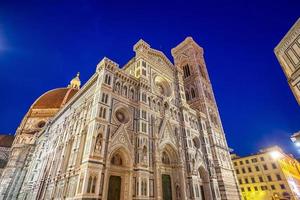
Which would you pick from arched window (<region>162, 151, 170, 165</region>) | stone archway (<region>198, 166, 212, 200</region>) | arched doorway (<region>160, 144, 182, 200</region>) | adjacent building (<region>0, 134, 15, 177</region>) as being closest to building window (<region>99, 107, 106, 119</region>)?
arched doorway (<region>160, 144, 182, 200</region>)

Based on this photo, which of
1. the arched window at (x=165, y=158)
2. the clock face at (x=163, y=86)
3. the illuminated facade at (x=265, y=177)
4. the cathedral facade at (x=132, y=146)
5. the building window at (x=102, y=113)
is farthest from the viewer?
the illuminated facade at (x=265, y=177)

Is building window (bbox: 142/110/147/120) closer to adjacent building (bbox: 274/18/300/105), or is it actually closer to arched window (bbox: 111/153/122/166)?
arched window (bbox: 111/153/122/166)

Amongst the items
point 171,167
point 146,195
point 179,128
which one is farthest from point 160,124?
point 146,195

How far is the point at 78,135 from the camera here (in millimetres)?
15836

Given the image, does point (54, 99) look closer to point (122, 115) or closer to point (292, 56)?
point (122, 115)

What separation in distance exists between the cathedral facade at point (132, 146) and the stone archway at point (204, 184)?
11cm

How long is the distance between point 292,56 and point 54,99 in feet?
143

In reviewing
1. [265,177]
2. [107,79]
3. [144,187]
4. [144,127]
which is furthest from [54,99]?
[265,177]

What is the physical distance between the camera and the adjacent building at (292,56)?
357 inches

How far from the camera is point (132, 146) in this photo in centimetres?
1570

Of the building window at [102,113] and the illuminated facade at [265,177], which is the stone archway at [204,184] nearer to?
the building window at [102,113]

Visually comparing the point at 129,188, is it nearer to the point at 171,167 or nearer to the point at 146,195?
the point at 146,195

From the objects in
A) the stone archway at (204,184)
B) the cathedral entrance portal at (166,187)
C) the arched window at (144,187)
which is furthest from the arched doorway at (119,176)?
the stone archway at (204,184)

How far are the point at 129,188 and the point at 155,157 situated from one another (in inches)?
153
